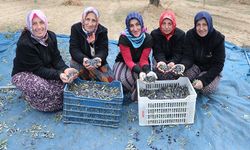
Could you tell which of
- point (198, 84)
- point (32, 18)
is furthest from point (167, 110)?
point (32, 18)

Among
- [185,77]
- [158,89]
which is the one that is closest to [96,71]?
[158,89]

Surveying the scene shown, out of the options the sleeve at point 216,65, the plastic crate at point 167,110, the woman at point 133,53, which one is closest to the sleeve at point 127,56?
the woman at point 133,53

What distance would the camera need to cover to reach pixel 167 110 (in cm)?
368

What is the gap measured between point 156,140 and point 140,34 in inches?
53.2

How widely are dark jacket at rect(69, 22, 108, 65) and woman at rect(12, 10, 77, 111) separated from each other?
1.05ft

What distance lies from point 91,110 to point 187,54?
59.0 inches

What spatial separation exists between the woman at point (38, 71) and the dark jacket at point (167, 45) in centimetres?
116

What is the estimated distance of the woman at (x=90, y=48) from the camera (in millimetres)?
4062

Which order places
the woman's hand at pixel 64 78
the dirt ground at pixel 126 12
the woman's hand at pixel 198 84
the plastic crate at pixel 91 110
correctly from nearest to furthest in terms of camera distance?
the plastic crate at pixel 91 110, the woman's hand at pixel 64 78, the woman's hand at pixel 198 84, the dirt ground at pixel 126 12

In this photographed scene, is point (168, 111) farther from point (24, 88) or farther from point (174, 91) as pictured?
point (24, 88)

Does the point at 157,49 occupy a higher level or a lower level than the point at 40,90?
higher

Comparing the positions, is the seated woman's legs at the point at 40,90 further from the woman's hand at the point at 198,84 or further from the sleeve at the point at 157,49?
the woman's hand at the point at 198,84

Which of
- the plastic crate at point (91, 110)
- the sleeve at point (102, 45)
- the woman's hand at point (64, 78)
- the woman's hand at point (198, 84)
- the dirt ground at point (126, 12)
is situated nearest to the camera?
the plastic crate at point (91, 110)

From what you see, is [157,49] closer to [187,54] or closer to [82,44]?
[187,54]
